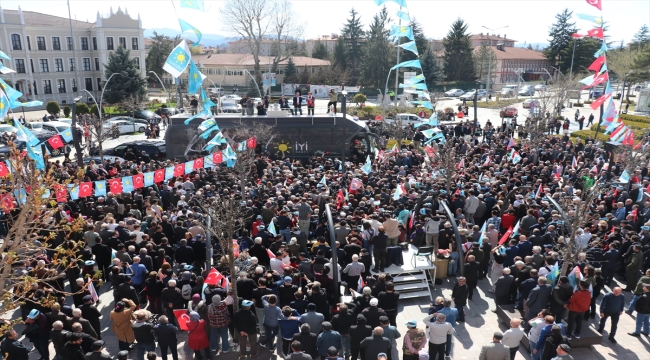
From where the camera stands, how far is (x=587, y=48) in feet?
211

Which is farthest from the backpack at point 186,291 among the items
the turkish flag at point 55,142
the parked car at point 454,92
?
the parked car at point 454,92

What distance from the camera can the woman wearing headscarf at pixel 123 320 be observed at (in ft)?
30.5

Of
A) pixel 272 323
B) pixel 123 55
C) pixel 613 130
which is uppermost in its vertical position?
pixel 123 55

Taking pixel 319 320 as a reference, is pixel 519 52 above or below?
above

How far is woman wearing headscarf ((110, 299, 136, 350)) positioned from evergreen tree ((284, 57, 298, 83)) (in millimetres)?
62914

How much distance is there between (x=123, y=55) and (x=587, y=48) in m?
56.2

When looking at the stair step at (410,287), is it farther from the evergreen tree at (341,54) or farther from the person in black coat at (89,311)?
the evergreen tree at (341,54)

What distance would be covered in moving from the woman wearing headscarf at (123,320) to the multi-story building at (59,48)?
49581 millimetres

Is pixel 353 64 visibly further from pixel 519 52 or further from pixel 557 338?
pixel 557 338

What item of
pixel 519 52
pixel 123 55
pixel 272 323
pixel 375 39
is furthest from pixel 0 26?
pixel 519 52

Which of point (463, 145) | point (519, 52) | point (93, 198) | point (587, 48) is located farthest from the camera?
point (519, 52)

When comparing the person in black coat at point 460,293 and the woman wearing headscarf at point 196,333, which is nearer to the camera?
the woman wearing headscarf at point 196,333

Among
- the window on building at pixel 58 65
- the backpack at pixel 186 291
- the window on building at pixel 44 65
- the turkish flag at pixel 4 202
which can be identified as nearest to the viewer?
the turkish flag at pixel 4 202

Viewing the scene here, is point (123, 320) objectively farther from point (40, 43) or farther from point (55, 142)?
point (40, 43)
